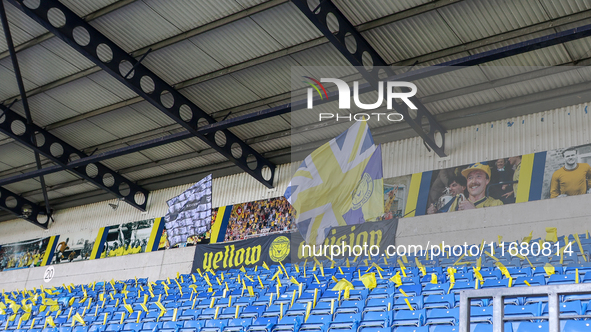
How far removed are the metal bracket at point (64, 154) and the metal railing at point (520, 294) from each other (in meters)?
15.2

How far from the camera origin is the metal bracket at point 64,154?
15.7m

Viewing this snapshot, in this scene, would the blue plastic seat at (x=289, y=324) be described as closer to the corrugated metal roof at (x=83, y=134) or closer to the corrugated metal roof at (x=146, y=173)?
the corrugated metal roof at (x=83, y=134)

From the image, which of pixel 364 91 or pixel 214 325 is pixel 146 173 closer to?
pixel 364 91

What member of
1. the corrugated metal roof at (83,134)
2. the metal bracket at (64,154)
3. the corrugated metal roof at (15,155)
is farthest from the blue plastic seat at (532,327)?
the corrugated metal roof at (15,155)

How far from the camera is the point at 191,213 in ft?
49.3

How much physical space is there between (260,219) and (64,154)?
258 inches

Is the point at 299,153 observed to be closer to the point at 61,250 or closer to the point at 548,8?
the point at 548,8

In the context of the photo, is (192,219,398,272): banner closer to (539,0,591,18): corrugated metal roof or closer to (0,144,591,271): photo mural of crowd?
(0,144,591,271): photo mural of crowd

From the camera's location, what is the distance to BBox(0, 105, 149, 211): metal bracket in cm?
1566

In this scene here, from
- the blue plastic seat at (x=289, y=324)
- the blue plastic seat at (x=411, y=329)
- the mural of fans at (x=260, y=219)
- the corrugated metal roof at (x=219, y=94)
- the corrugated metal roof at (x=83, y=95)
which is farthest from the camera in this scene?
the mural of fans at (x=260, y=219)

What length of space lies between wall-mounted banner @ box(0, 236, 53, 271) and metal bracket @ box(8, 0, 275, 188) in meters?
10.6

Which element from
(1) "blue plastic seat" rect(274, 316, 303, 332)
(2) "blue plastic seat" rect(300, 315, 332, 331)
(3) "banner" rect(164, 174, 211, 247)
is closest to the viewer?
(2) "blue plastic seat" rect(300, 315, 332, 331)

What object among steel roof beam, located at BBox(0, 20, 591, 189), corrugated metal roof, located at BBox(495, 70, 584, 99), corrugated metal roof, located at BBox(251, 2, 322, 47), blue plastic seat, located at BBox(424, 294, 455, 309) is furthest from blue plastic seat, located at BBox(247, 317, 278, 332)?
corrugated metal roof, located at BBox(495, 70, 584, 99)

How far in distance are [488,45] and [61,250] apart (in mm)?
17731
